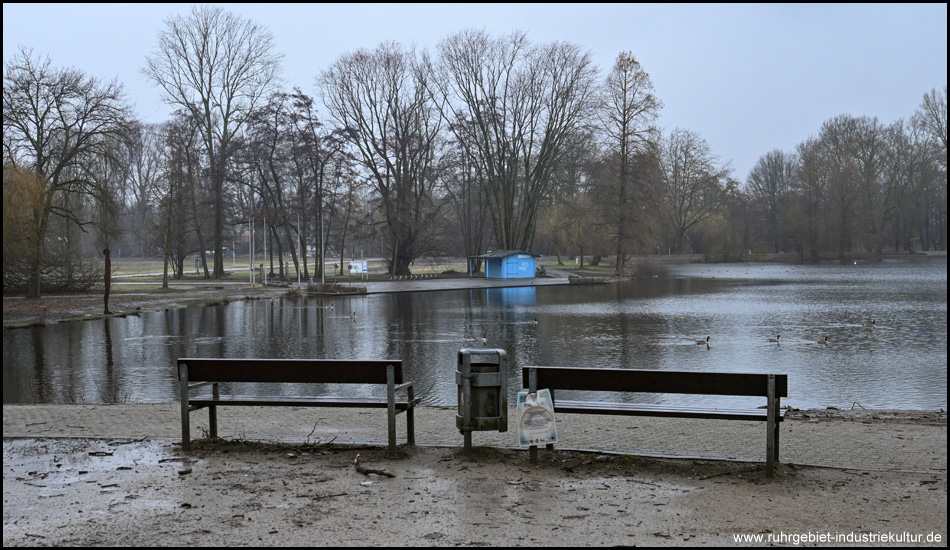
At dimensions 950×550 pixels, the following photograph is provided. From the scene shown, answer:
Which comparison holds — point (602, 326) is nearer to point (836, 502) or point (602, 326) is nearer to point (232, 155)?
point (836, 502)

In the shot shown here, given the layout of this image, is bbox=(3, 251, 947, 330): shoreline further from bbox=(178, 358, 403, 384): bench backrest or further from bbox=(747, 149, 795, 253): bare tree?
bbox=(747, 149, 795, 253): bare tree

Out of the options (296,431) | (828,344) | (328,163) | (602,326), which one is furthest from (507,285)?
(296,431)

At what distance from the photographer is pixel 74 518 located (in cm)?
489

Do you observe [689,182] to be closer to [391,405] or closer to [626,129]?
[626,129]

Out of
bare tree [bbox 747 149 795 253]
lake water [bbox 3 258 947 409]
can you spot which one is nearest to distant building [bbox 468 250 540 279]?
lake water [bbox 3 258 947 409]

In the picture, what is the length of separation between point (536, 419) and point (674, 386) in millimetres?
1085

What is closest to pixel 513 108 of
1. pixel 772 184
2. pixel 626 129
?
pixel 626 129

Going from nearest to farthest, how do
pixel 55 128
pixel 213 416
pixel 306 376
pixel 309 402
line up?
pixel 306 376, pixel 309 402, pixel 213 416, pixel 55 128

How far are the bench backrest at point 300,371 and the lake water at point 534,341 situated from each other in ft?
13.9

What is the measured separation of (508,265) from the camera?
182 ft

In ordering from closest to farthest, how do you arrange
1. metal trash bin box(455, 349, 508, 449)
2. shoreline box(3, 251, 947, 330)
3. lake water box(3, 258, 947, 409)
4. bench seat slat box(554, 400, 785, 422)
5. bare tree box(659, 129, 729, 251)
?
bench seat slat box(554, 400, 785, 422) < metal trash bin box(455, 349, 508, 449) < lake water box(3, 258, 947, 409) < shoreline box(3, 251, 947, 330) < bare tree box(659, 129, 729, 251)

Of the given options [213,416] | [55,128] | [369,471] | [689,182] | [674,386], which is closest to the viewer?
[369,471]

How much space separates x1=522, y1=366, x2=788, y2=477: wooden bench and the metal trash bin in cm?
24

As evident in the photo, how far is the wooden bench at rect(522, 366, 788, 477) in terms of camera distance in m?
5.86
